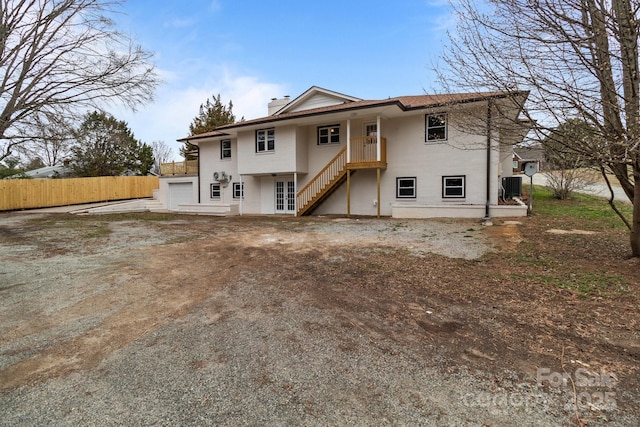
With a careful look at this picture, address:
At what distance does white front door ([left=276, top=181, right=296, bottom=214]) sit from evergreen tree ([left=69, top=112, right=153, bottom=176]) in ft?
64.1

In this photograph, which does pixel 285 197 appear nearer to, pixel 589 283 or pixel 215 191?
pixel 215 191

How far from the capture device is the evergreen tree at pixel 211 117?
36656mm

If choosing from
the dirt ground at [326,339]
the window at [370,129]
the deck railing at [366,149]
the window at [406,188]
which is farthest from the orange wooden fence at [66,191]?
the window at [406,188]

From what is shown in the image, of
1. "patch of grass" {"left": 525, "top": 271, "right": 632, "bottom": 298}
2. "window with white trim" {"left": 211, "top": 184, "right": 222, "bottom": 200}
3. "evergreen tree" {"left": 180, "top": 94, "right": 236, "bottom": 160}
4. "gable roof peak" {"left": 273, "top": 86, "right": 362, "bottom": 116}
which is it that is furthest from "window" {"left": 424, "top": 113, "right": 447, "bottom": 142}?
"evergreen tree" {"left": 180, "top": 94, "right": 236, "bottom": 160}

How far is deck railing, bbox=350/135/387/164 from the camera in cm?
1459

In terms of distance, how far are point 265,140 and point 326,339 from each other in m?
15.4

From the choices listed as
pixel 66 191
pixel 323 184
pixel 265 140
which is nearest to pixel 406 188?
pixel 323 184

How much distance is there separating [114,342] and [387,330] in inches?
113

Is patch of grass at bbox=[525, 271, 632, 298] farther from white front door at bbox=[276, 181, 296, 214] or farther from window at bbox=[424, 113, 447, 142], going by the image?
white front door at bbox=[276, 181, 296, 214]

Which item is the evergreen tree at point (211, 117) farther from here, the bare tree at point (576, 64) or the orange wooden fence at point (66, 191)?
the bare tree at point (576, 64)

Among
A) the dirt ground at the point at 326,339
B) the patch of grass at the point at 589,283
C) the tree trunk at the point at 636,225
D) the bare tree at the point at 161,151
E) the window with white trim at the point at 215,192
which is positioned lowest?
the dirt ground at the point at 326,339

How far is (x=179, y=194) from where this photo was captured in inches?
906

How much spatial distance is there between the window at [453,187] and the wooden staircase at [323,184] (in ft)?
15.0

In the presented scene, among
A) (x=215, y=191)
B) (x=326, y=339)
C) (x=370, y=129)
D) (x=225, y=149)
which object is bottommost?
(x=326, y=339)
